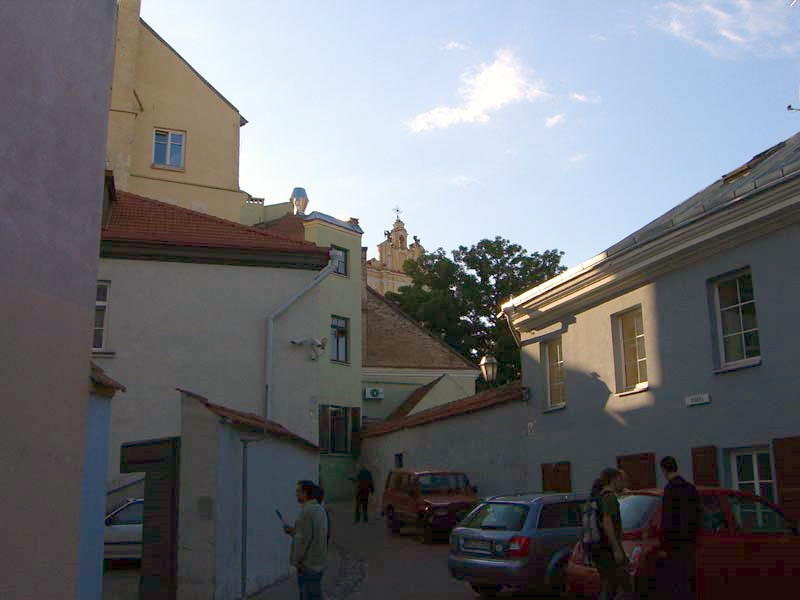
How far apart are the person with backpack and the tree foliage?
3716 cm

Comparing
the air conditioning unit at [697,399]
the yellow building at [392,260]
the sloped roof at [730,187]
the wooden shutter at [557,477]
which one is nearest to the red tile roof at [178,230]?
the wooden shutter at [557,477]

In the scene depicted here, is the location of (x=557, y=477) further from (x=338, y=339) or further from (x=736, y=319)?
(x=338, y=339)

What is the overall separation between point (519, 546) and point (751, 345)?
5304 millimetres

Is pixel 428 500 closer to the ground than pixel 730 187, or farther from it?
closer to the ground

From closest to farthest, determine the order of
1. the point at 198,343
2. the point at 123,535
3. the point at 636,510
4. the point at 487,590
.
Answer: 1. the point at 636,510
2. the point at 487,590
3. the point at 123,535
4. the point at 198,343

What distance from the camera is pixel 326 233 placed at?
35.0 metres

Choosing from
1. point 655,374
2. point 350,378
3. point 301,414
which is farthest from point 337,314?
point 655,374

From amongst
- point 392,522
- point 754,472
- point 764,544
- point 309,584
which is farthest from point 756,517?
point 392,522

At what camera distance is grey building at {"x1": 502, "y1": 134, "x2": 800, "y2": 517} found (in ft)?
44.0

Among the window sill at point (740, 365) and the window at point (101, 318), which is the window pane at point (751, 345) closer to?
the window sill at point (740, 365)

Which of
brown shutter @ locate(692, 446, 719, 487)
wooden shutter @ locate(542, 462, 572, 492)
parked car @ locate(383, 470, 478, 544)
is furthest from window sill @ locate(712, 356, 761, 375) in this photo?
parked car @ locate(383, 470, 478, 544)

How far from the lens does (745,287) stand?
14.5 m

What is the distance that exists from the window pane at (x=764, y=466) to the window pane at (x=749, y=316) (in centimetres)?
200

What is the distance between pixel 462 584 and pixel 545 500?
8.25ft
